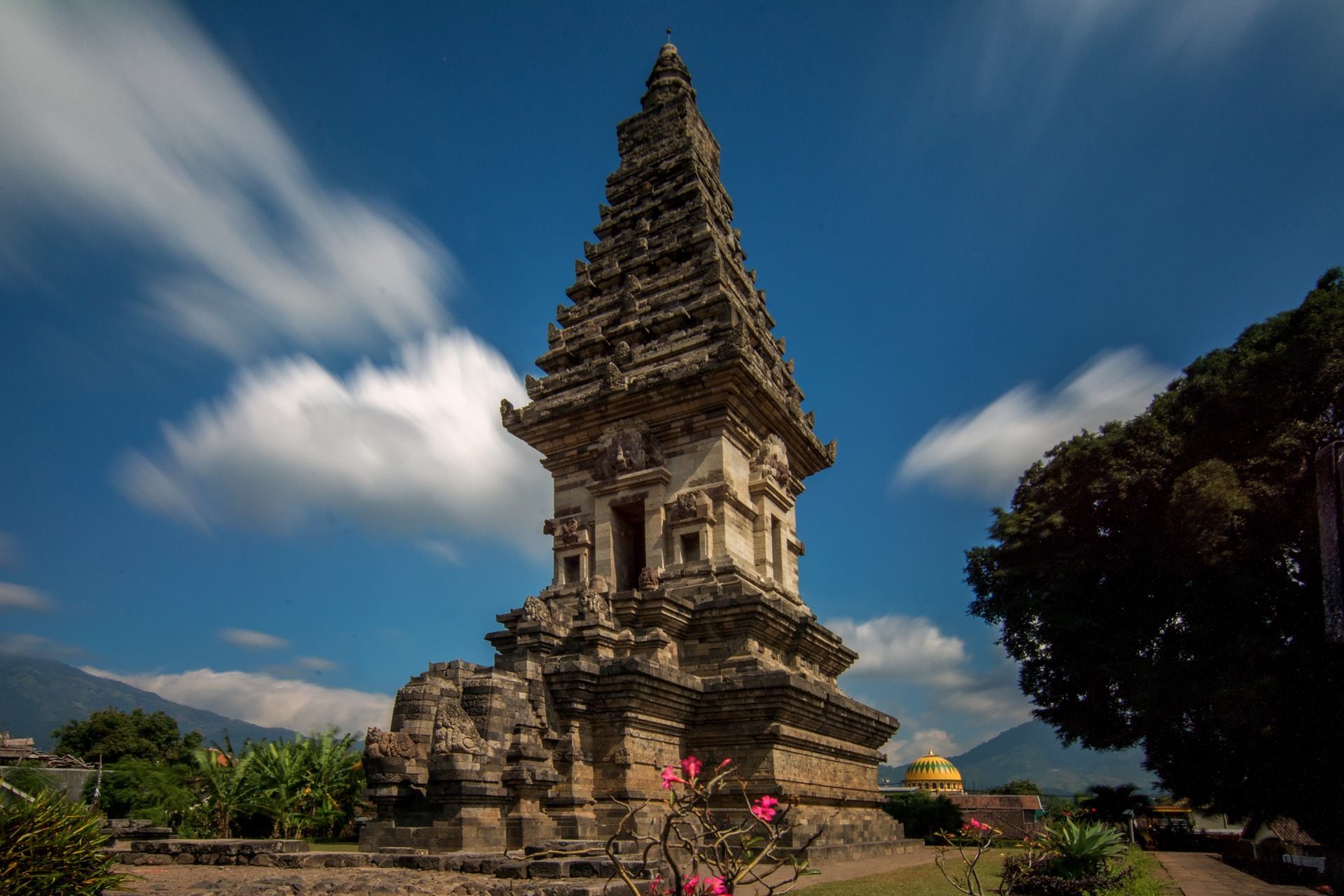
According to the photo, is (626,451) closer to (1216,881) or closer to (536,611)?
(536,611)

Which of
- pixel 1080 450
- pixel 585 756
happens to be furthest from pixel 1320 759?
pixel 585 756

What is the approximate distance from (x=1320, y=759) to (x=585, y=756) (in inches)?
612

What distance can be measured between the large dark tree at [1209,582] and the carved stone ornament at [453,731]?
14.8 meters

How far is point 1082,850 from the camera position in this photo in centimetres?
1333

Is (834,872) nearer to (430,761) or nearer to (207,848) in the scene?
(430,761)

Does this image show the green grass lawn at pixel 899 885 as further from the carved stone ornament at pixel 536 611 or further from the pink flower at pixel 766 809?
the pink flower at pixel 766 809

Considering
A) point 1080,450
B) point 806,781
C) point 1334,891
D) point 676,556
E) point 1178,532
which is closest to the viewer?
point 806,781

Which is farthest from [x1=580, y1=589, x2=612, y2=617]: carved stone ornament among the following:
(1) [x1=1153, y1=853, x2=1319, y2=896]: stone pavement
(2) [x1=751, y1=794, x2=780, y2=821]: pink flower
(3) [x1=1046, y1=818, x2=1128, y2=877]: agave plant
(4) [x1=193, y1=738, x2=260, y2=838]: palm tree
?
(4) [x1=193, y1=738, x2=260, y2=838]: palm tree

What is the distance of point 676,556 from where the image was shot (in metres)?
17.5

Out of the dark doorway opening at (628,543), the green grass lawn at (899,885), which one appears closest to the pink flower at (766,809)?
the green grass lawn at (899,885)

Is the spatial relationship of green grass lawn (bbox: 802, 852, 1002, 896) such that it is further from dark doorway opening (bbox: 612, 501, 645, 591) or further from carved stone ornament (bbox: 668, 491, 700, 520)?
dark doorway opening (bbox: 612, 501, 645, 591)

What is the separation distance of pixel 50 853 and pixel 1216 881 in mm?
20650

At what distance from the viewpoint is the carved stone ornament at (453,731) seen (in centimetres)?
1156

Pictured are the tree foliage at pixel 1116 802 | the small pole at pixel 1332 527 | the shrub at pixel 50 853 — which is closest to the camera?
the small pole at pixel 1332 527
